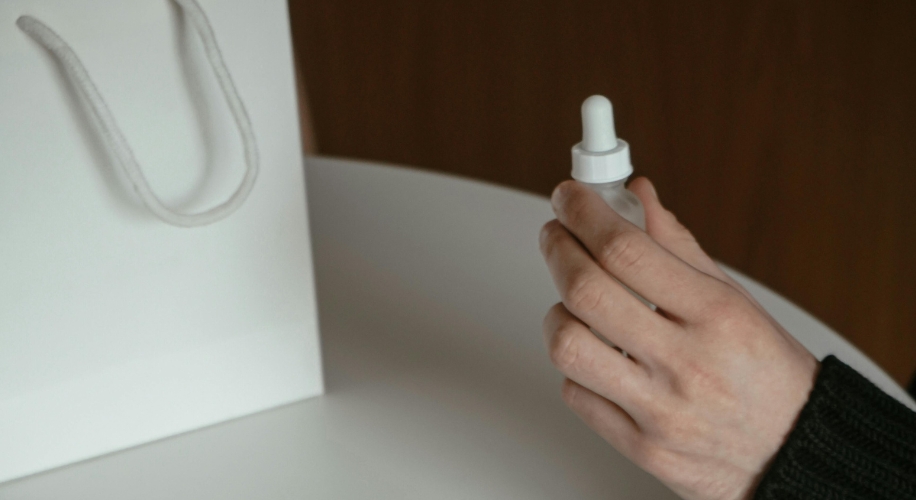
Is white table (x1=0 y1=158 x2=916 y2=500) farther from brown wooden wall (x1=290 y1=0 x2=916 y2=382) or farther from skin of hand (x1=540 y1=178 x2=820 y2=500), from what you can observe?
brown wooden wall (x1=290 y1=0 x2=916 y2=382)

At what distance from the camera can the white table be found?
1.57 ft

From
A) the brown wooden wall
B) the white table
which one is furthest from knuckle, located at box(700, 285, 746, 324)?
the brown wooden wall

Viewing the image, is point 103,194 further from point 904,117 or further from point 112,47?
point 904,117

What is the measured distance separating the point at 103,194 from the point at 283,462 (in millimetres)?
184

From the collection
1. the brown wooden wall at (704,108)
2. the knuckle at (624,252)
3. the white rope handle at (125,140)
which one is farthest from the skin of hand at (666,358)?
the brown wooden wall at (704,108)

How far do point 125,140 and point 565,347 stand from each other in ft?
0.82

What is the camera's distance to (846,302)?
1706mm

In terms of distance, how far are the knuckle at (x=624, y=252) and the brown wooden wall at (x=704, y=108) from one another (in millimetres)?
1246

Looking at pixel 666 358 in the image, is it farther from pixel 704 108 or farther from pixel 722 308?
pixel 704 108

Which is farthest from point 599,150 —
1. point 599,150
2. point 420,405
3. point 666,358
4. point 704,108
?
point 704,108

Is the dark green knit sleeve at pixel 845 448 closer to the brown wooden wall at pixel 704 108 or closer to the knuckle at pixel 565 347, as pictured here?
the knuckle at pixel 565 347

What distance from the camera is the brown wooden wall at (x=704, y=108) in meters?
1.50

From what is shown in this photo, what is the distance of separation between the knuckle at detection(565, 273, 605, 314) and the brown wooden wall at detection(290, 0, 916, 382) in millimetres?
1258

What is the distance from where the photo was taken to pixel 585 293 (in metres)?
0.40
